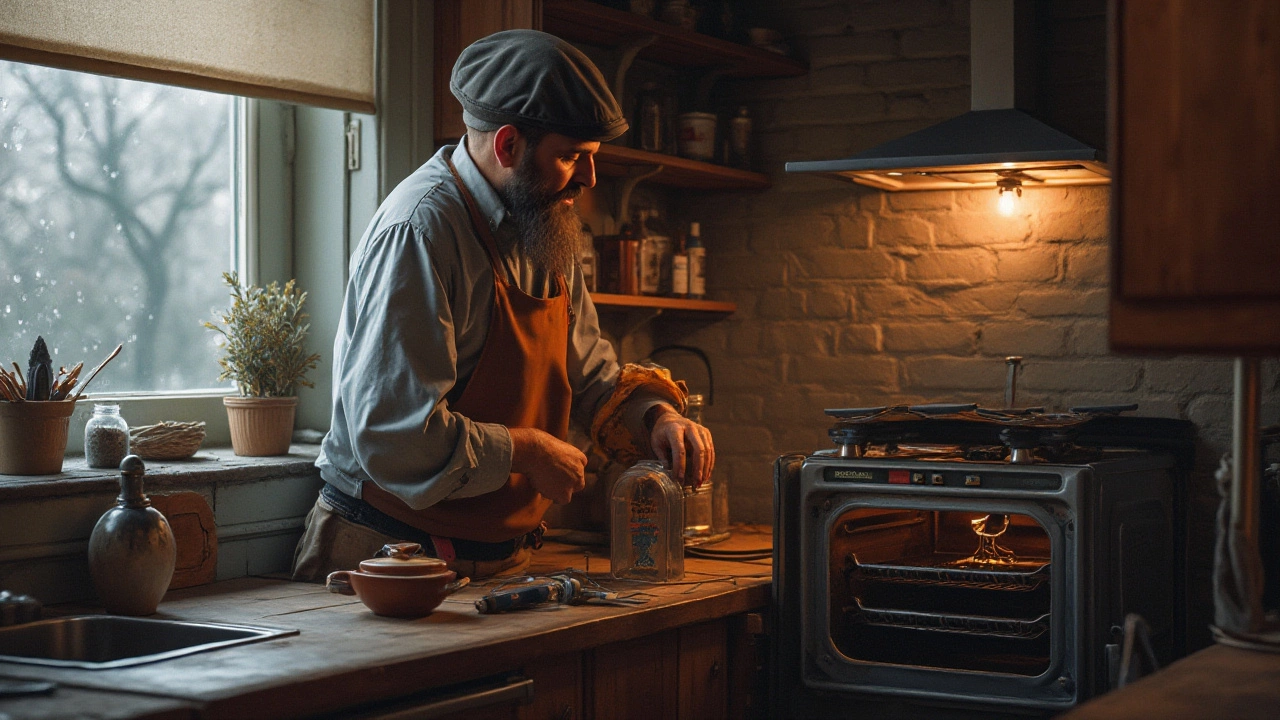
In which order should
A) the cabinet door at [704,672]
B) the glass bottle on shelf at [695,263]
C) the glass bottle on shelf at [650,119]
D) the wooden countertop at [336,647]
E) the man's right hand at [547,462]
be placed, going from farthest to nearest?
the glass bottle on shelf at [695,263] → the glass bottle on shelf at [650,119] → the cabinet door at [704,672] → the man's right hand at [547,462] → the wooden countertop at [336,647]

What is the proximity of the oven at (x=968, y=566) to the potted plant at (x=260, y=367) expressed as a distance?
1.00m

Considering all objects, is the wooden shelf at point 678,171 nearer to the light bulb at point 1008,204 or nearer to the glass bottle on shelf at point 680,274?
the glass bottle on shelf at point 680,274

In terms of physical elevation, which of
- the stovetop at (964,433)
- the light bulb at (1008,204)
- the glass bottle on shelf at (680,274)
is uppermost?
the light bulb at (1008,204)

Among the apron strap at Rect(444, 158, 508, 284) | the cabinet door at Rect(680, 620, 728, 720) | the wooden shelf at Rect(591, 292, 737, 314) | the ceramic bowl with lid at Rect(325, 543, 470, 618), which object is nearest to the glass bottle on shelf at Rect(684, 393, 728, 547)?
the wooden shelf at Rect(591, 292, 737, 314)

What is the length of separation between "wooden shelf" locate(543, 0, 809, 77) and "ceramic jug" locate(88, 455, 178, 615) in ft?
4.58

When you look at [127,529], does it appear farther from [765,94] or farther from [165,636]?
[765,94]

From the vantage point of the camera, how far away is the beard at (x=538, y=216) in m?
2.41

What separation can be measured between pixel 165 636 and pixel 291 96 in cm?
111

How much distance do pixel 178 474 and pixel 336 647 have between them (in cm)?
66

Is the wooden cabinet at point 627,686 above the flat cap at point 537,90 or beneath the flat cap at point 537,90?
beneath

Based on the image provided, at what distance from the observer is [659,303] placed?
3.33 meters

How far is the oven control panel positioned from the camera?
237 centimetres

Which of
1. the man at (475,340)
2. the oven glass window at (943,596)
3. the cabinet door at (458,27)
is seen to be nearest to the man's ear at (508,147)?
the man at (475,340)

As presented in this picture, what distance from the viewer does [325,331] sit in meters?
2.86
